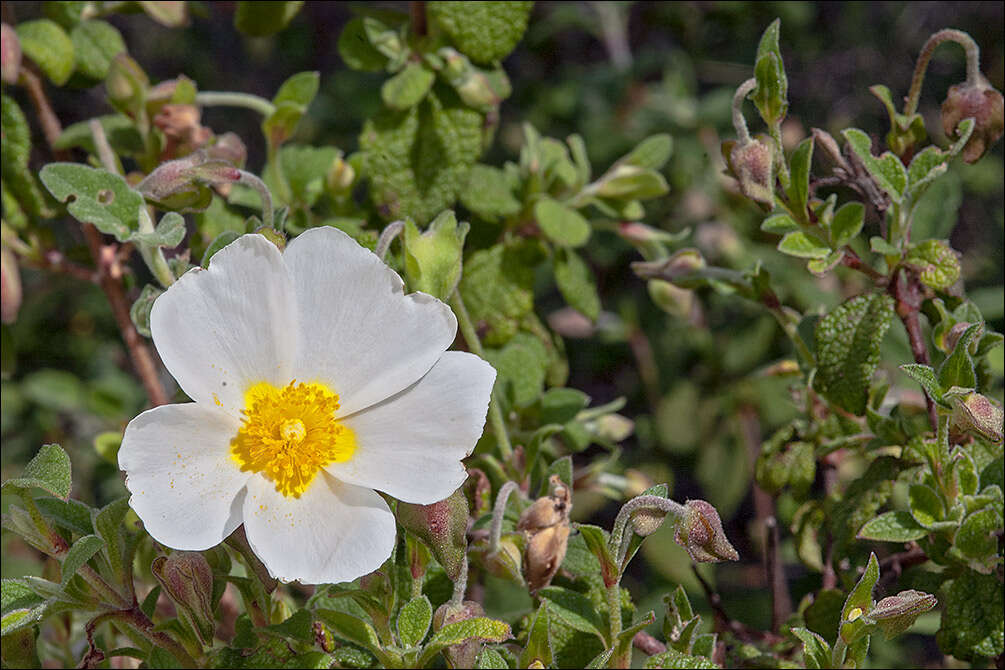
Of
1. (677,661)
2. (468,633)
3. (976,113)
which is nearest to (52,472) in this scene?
(468,633)

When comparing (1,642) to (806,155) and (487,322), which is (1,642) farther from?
(806,155)

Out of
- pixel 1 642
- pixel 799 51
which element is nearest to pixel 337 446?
pixel 1 642

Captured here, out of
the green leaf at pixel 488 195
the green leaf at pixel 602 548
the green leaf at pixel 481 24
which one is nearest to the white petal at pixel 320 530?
the green leaf at pixel 602 548

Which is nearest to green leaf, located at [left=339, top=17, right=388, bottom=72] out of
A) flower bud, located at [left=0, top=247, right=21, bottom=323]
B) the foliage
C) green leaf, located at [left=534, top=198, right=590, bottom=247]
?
the foliage

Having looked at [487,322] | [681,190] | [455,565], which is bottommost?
[681,190]

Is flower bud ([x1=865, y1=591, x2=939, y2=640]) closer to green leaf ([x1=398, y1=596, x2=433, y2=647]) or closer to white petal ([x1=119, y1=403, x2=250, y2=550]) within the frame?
green leaf ([x1=398, y1=596, x2=433, y2=647])

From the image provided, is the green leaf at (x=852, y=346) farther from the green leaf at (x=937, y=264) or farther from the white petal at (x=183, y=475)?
the white petal at (x=183, y=475)

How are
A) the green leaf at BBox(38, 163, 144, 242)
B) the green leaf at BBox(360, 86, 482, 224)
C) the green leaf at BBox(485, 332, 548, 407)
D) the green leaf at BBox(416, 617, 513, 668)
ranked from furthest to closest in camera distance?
the green leaf at BBox(360, 86, 482, 224) → the green leaf at BBox(485, 332, 548, 407) → the green leaf at BBox(38, 163, 144, 242) → the green leaf at BBox(416, 617, 513, 668)
